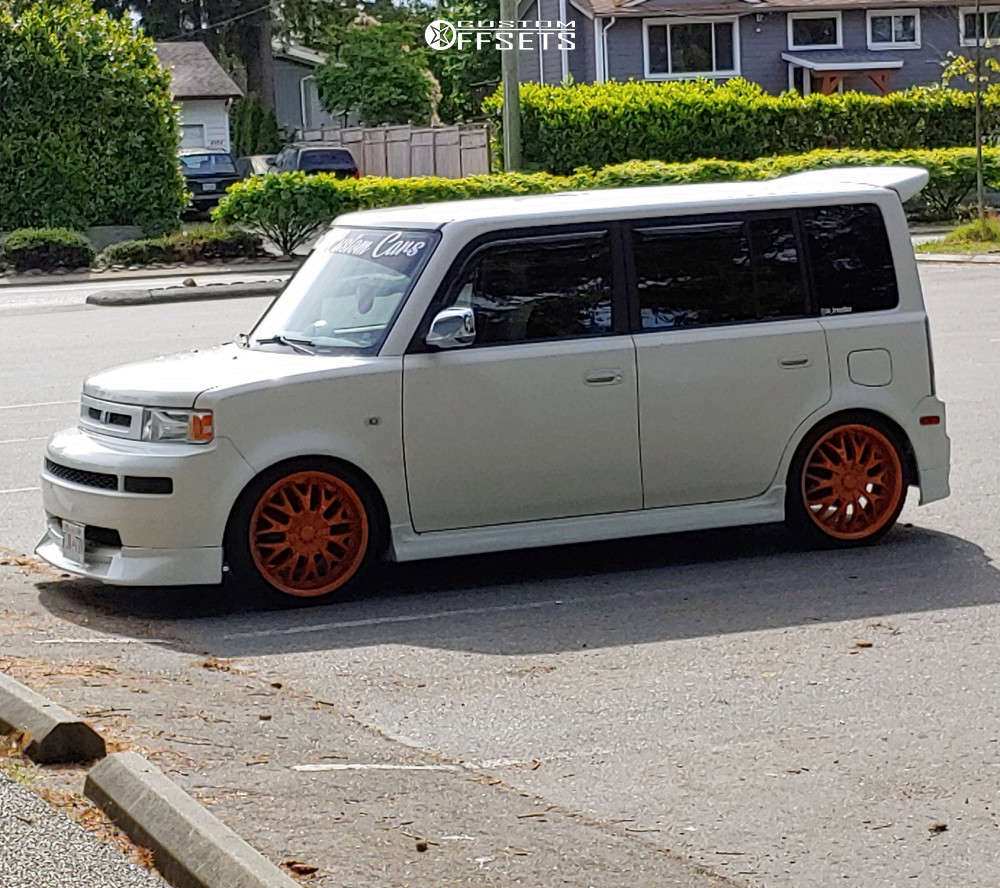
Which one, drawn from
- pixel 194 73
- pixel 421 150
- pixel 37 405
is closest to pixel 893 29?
pixel 421 150

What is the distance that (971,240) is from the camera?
3225 cm

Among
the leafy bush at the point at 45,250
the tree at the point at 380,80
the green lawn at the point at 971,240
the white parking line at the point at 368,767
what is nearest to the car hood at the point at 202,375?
the white parking line at the point at 368,767

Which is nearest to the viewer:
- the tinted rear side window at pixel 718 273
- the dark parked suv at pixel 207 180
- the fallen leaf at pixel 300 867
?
the fallen leaf at pixel 300 867

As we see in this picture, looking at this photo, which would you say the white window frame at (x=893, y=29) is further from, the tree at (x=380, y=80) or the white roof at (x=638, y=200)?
the white roof at (x=638, y=200)

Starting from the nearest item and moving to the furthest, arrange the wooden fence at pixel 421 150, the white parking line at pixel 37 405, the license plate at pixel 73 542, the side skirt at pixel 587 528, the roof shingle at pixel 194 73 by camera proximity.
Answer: the license plate at pixel 73 542 < the side skirt at pixel 587 528 < the white parking line at pixel 37 405 < the wooden fence at pixel 421 150 < the roof shingle at pixel 194 73

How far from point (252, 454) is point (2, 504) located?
351 centimetres

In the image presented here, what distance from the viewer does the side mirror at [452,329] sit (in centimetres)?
848

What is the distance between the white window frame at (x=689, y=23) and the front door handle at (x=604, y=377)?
47.7 m

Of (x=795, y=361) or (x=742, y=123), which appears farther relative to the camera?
(x=742, y=123)

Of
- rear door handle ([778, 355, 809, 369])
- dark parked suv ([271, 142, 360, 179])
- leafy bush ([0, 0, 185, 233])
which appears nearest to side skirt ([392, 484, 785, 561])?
rear door handle ([778, 355, 809, 369])

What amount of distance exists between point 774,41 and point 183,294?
33.7 metres

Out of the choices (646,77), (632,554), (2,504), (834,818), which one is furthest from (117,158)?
(834,818)

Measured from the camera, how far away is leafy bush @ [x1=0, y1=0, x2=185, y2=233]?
3722cm

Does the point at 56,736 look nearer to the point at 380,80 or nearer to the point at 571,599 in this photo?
the point at 571,599
